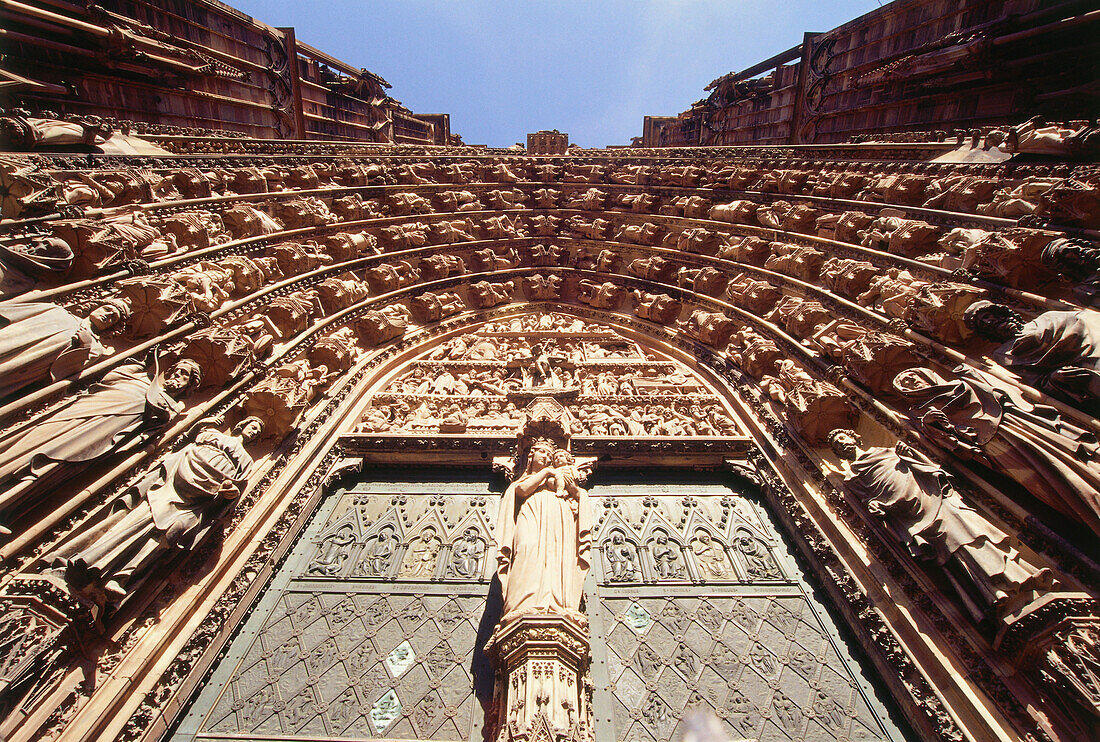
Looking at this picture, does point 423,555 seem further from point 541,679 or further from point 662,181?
point 662,181

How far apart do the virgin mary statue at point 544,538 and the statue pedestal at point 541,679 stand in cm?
16

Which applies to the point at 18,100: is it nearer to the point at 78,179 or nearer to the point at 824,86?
the point at 78,179

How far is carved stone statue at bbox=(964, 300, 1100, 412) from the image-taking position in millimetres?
3953

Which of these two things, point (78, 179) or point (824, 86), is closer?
point (78, 179)

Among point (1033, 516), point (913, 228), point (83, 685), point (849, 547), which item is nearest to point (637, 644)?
point (849, 547)

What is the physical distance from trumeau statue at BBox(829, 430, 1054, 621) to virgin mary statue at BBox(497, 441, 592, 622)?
2.68 meters

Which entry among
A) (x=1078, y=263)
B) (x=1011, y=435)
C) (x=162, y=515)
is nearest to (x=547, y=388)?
(x=162, y=515)

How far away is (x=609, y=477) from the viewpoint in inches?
282

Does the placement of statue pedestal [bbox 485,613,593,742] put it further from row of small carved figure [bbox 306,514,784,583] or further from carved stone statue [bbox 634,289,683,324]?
carved stone statue [bbox 634,289,683,324]

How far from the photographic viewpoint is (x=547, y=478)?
5914 mm

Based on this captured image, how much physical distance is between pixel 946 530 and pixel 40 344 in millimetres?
7452

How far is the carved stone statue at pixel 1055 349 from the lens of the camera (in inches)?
156

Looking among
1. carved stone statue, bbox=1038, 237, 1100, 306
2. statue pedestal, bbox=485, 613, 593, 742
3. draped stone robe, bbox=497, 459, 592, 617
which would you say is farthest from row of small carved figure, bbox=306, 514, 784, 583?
carved stone statue, bbox=1038, 237, 1100, 306

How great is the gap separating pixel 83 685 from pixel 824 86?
22.9m
